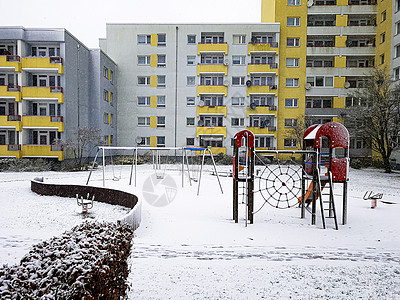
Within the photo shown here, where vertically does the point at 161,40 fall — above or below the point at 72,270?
above

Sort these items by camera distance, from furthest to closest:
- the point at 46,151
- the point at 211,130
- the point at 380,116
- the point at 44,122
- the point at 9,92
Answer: the point at 211,130 < the point at 44,122 < the point at 9,92 < the point at 46,151 < the point at 380,116

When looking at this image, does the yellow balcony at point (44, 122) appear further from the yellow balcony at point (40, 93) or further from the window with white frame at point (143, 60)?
the window with white frame at point (143, 60)

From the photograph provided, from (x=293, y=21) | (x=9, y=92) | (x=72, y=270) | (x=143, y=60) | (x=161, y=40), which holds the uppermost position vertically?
(x=293, y=21)

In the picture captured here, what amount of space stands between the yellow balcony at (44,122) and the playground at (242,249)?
16.2 metres

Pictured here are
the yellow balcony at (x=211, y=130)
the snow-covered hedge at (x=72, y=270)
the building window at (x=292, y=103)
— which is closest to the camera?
the snow-covered hedge at (x=72, y=270)

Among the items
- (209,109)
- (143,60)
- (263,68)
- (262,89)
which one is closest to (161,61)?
(143,60)

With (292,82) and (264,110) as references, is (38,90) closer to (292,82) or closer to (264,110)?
(264,110)

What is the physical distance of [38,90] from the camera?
25.2 meters

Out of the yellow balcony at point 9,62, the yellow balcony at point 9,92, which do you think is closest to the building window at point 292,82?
the yellow balcony at point 9,62

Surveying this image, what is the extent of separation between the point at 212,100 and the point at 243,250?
100ft

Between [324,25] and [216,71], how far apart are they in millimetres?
15319

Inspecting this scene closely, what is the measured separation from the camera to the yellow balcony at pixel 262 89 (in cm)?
3384

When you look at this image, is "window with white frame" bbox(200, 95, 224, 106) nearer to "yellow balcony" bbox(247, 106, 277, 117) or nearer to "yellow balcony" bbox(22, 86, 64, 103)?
"yellow balcony" bbox(247, 106, 277, 117)

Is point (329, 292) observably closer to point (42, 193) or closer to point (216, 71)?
point (42, 193)
